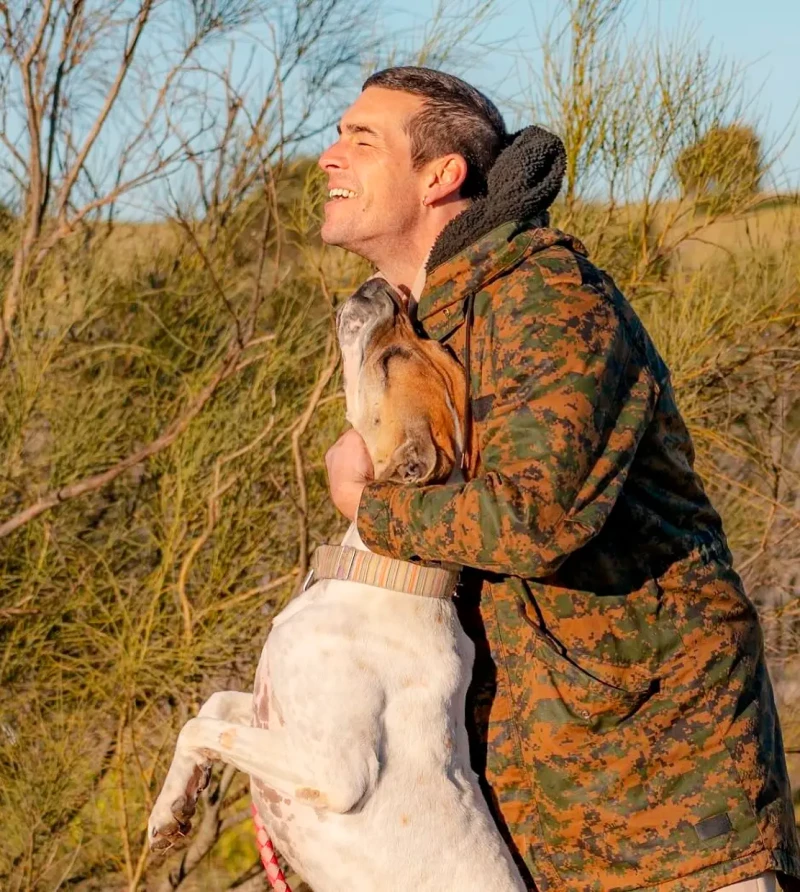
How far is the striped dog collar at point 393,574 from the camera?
7.55 feet

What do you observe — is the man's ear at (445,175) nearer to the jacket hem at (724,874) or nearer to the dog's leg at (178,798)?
the dog's leg at (178,798)

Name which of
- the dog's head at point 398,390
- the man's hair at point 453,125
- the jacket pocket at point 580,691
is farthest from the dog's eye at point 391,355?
the jacket pocket at point 580,691

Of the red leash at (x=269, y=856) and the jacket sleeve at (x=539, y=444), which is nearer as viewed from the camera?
the jacket sleeve at (x=539, y=444)

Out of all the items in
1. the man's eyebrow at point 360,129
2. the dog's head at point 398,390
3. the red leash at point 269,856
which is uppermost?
the man's eyebrow at point 360,129

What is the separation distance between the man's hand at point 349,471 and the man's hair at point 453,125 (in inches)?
22.5

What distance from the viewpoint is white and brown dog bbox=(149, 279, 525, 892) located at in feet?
7.39

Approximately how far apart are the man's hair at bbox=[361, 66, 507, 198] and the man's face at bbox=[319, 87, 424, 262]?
0.02 metres

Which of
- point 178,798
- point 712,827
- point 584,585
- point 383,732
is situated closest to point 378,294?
point 584,585

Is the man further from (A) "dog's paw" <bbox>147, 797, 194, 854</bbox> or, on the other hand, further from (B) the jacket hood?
(A) "dog's paw" <bbox>147, 797, 194, 854</bbox>

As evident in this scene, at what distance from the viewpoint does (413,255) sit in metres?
2.64

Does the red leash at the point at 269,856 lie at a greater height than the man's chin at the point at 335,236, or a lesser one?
lesser

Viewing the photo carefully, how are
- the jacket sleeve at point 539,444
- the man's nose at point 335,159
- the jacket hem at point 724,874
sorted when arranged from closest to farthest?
1. the jacket sleeve at point 539,444
2. the jacket hem at point 724,874
3. the man's nose at point 335,159

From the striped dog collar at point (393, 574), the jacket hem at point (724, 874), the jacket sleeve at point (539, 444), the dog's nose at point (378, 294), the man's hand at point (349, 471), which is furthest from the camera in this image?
the dog's nose at point (378, 294)

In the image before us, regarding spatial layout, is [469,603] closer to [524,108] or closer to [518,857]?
[518,857]
